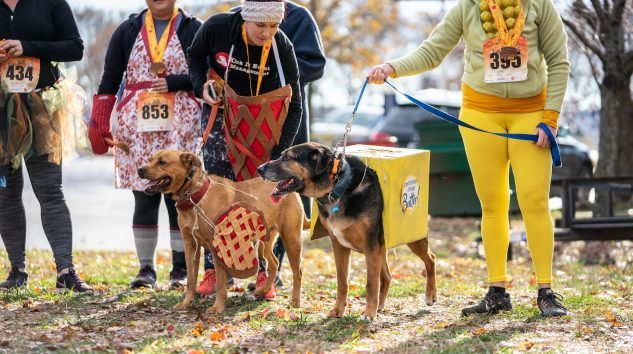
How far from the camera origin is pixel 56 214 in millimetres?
6785

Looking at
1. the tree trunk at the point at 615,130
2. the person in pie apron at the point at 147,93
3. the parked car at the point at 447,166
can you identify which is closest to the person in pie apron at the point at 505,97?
the person in pie apron at the point at 147,93

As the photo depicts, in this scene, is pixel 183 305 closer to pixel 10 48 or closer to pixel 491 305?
A: pixel 491 305

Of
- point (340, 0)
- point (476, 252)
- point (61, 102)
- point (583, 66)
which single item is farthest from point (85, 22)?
point (61, 102)

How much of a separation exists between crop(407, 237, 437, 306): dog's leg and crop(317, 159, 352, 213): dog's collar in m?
1.00

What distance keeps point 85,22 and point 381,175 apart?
47.9m

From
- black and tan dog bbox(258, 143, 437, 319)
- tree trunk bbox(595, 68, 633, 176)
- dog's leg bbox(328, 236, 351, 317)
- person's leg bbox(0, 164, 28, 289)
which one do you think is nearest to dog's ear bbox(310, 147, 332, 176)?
black and tan dog bbox(258, 143, 437, 319)

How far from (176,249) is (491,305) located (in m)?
2.38

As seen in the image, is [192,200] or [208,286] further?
[208,286]

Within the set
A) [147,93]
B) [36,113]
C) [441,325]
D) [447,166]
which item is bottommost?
[441,325]

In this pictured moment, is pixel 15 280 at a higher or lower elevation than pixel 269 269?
lower

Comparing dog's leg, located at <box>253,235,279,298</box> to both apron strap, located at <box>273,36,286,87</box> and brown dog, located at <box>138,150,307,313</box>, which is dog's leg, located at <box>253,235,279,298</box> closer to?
brown dog, located at <box>138,150,307,313</box>

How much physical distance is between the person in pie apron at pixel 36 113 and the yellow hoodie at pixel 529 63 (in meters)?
2.45

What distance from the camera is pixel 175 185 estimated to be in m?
5.95

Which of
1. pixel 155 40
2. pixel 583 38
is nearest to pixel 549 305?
pixel 155 40
